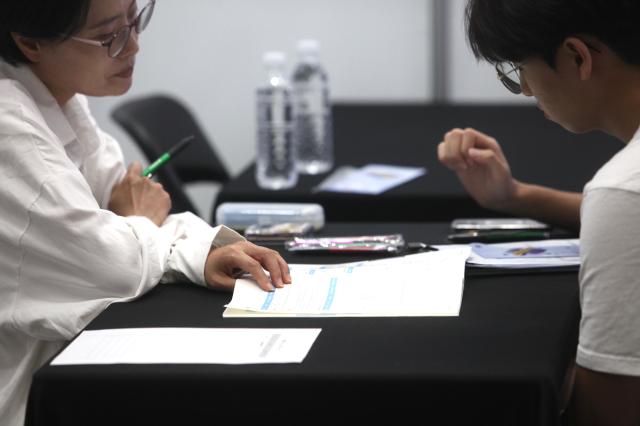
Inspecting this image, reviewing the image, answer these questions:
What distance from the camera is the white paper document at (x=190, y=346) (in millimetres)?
1198

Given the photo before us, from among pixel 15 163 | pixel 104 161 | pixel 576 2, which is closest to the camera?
pixel 576 2

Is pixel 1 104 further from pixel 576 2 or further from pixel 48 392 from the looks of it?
pixel 576 2

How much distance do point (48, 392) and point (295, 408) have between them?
0.29 metres

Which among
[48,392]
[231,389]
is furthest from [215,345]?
[48,392]

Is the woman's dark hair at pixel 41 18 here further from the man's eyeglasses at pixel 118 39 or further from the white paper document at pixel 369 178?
the white paper document at pixel 369 178

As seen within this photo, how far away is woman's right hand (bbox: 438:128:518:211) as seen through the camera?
1877 mm

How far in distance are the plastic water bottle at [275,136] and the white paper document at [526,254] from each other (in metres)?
0.88

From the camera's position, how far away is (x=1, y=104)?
1455 mm

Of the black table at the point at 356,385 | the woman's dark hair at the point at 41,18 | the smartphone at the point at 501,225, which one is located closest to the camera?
the black table at the point at 356,385

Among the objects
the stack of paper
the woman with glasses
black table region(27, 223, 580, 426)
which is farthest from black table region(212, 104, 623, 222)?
black table region(27, 223, 580, 426)

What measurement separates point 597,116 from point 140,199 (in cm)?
80

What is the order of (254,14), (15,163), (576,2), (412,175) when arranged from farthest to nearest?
1. (254,14)
2. (412,175)
3. (15,163)
4. (576,2)

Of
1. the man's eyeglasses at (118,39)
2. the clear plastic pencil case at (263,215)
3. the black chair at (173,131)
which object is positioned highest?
the man's eyeglasses at (118,39)

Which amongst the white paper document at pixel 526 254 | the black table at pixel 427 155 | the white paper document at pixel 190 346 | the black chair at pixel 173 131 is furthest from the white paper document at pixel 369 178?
the white paper document at pixel 190 346
